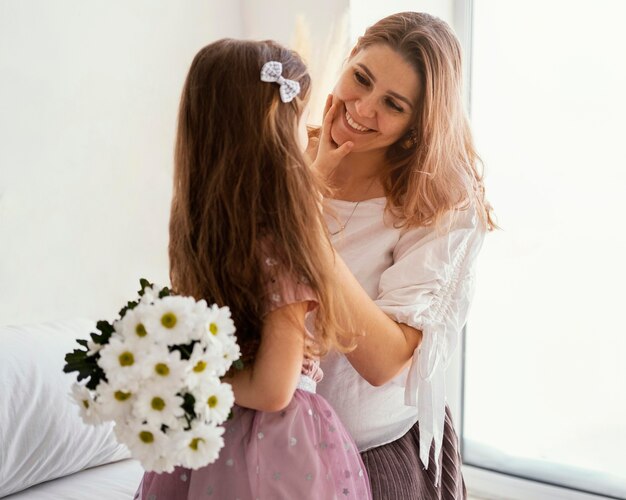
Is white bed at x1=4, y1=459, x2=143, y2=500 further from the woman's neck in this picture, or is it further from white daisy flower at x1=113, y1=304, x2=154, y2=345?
white daisy flower at x1=113, y1=304, x2=154, y2=345

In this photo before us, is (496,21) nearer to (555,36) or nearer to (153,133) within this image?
(555,36)

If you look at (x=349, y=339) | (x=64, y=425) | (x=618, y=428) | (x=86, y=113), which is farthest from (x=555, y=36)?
(x=64, y=425)

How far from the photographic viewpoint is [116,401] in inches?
40.6

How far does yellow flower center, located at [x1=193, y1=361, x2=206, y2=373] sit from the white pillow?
0.92m

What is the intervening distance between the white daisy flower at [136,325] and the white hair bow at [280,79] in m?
0.39

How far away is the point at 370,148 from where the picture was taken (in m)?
1.64

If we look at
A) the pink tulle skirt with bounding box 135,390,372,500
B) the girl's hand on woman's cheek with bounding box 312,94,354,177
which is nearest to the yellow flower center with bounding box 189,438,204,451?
the pink tulle skirt with bounding box 135,390,372,500

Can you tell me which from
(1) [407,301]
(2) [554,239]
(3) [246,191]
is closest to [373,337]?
(1) [407,301]

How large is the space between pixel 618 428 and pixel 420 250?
1500 millimetres

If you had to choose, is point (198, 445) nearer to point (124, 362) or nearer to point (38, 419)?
point (124, 362)

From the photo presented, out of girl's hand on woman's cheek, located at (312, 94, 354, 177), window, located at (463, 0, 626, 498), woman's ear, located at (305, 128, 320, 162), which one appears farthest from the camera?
window, located at (463, 0, 626, 498)

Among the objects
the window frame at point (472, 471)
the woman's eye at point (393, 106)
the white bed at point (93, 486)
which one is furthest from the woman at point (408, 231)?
the window frame at point (472, 471)

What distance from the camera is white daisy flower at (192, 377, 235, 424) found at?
1019mm

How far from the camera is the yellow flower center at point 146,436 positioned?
1.02m
